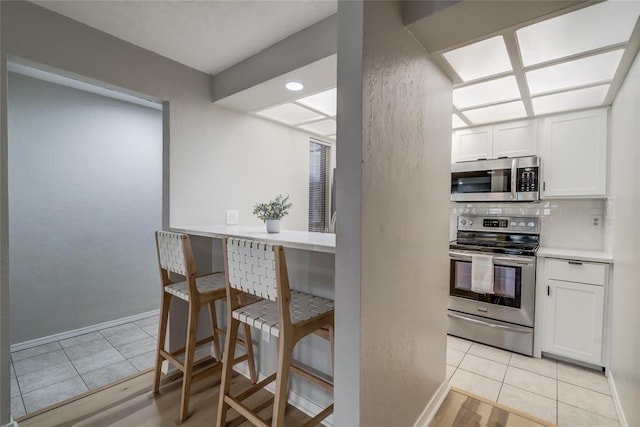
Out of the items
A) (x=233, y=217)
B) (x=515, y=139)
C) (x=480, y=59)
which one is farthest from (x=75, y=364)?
(x=515, y=139)

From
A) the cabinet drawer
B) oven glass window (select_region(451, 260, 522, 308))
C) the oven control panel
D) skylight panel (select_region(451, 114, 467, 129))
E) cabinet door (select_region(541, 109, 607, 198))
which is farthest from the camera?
the oven control panel

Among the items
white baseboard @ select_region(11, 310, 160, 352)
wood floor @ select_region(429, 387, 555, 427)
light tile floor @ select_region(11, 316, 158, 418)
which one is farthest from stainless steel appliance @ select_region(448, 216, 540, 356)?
white baseboard @ select_region(11, 310, 160, 352)

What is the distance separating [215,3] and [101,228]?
2552 mm

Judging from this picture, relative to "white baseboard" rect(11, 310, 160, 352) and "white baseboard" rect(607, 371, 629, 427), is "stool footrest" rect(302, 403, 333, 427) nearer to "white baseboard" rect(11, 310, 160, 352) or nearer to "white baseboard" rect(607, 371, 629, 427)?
"white baseboard" rect(607, 371, 629, 427)

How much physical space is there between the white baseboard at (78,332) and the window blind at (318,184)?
2.18 m

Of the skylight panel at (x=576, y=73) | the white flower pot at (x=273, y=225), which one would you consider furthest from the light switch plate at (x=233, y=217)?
the skylight panel at (x=576, y=73)

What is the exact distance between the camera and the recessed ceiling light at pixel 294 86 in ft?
A: 6.81

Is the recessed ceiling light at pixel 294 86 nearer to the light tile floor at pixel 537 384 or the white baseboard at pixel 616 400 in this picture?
the light tile floor at pixel 537 384

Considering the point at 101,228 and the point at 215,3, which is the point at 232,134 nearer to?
the point at 215,3

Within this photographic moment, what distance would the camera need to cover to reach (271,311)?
58.6 inches

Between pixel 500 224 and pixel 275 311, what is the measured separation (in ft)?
9.08

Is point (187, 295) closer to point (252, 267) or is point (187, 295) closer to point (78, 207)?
point (252, 267)

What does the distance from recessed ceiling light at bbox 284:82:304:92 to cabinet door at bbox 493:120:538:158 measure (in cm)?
215

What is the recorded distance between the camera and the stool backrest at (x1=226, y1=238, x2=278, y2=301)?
1304 mm
